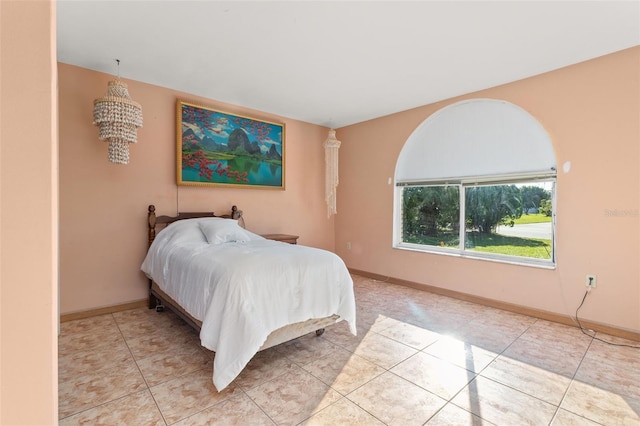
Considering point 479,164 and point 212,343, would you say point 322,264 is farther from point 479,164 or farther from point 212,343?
point 479,164

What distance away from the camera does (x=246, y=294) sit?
1890 mm

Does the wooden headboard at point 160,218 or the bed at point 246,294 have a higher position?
the wooden headboard at point 160,218

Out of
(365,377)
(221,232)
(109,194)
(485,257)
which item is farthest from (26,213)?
(485,257)

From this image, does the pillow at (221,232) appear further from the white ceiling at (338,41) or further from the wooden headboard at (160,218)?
the white ceiling at (338,41)

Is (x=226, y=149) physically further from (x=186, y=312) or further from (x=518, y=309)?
(x=518, y=309)

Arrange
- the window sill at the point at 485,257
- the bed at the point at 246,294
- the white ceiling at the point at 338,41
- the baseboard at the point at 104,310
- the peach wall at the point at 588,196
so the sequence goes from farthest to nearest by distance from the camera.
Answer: the window sill at the point at 485,257 → the baseboard at the point at 104,310 → the peach wall at the point at 588,196 → the white ceiling at the point at 338,41 → the bed at the point at 246,294

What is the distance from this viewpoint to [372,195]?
468 centimetres

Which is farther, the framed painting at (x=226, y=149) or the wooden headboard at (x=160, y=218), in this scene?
the framed painting at (x=226, y=149)

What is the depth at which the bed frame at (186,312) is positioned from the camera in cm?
214

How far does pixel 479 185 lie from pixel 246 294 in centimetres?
308

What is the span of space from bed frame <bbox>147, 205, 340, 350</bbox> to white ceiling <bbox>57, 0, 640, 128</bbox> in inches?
56.6

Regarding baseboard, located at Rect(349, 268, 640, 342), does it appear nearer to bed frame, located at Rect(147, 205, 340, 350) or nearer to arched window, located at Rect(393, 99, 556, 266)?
arched window, located at Rect(393, 99, 556, 266)

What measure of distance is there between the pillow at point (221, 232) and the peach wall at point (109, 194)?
0.61m

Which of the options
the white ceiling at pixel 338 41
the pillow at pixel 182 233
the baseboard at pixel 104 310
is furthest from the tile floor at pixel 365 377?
the white ceiling at pixel 338 41
